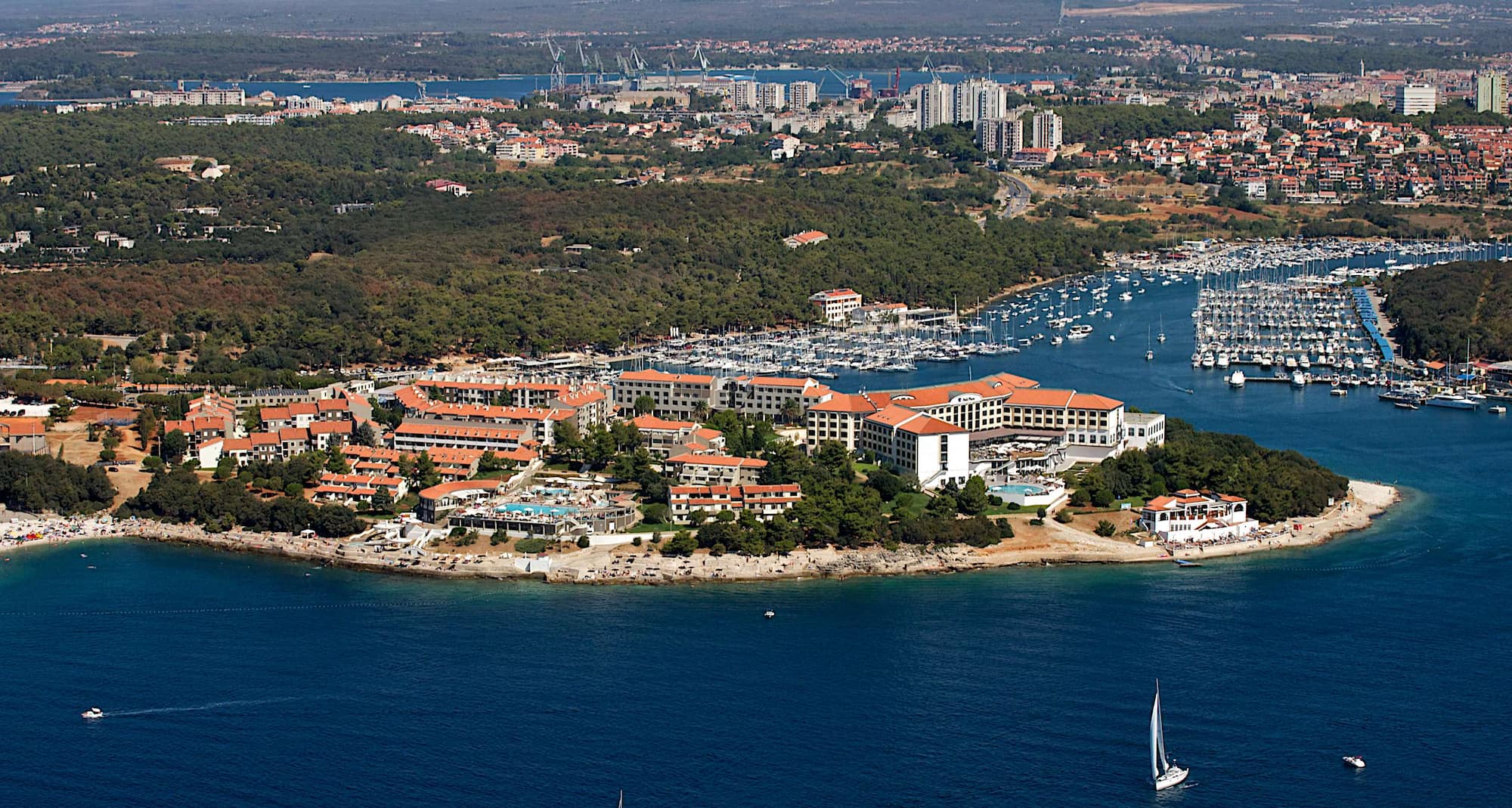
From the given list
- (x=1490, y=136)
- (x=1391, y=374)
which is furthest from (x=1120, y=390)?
(x=1490, y=136)

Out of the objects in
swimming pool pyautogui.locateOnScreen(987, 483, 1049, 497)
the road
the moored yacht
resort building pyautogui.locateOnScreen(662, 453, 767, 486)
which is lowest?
the moored yacht

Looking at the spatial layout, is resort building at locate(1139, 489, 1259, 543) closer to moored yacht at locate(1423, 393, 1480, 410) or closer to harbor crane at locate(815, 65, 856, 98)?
moored yacht at locate(1423, 393, 1480, 410)

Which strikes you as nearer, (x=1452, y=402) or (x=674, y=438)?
(x=674, y=438)

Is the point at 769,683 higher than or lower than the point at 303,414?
lower

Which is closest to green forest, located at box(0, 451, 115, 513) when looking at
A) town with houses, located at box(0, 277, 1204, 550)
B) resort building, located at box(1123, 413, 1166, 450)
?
town with houses, located at box(0, 277, 1204, 550)

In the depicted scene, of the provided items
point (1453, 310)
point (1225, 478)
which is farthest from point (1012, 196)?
point (1225, 478)

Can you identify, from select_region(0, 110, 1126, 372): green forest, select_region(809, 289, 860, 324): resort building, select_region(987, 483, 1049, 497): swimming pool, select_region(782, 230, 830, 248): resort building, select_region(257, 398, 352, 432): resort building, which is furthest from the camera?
select_region(782, 230, 830, 248): resort building

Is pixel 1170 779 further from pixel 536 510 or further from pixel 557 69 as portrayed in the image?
pixel 557 69
